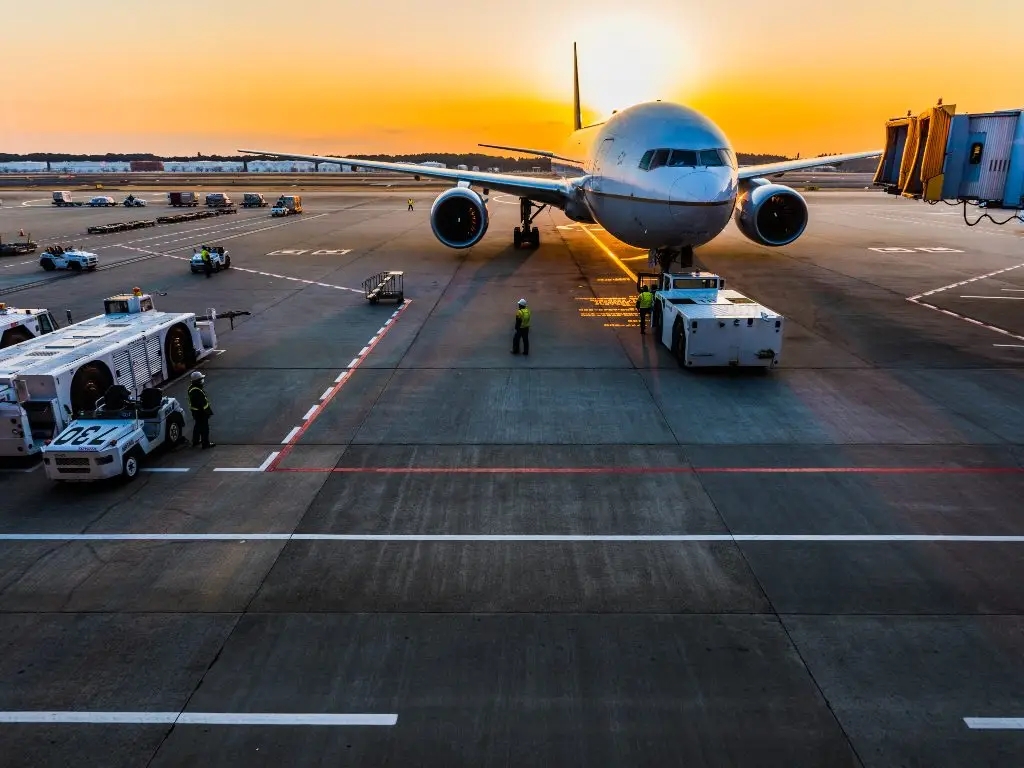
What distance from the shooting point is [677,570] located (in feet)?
31.7

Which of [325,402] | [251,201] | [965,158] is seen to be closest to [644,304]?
[325,402]

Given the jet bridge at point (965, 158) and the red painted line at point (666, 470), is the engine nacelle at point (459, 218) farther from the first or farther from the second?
the red painted line at point (666, 470)

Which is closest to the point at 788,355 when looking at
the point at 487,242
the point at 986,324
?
the point at 986,324

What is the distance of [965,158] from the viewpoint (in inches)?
981

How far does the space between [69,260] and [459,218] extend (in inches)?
864

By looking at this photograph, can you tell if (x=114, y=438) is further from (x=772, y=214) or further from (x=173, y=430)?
(x=772, y=214)

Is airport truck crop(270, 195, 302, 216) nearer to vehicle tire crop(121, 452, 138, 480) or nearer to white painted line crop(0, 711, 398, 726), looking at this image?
vehicle tire crop(121, 452, 138, 480)

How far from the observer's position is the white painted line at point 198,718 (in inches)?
275

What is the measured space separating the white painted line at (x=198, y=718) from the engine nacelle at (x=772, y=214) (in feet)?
99.5

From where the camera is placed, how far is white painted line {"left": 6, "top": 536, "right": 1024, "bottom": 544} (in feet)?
34.2

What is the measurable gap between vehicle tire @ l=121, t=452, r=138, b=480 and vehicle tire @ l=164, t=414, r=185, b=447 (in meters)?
1.02

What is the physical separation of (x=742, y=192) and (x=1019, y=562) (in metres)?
27.4

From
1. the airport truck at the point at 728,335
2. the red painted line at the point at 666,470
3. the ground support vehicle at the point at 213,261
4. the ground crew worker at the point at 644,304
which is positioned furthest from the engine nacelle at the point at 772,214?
the ground support vehicle at the point at 213,261

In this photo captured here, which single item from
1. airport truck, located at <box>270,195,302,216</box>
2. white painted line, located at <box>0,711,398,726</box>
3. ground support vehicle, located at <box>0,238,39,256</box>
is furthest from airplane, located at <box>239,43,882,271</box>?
airport truck, located at <box>270,195,302,216</box>
